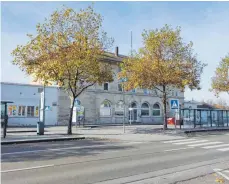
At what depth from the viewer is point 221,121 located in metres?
37.2

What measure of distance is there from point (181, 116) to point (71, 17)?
1813cm

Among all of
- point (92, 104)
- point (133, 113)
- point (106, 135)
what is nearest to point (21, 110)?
point (92, 104)

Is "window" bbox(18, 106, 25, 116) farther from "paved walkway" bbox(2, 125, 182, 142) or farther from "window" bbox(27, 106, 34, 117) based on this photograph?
"paved walkway" bbox(2, 125, 182, 142)

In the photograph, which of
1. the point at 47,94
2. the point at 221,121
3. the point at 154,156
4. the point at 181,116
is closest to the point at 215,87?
the point at 221,121

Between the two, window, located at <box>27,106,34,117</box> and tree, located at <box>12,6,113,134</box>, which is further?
window, located at <box>27,106,34,117</box>

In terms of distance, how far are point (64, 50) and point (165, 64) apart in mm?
9722

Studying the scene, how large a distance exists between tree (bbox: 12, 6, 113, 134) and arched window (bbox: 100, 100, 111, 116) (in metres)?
27.3

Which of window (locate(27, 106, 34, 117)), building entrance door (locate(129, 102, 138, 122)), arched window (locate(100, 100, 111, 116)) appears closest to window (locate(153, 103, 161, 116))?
building entrance door (locate(129, 102, 138, 122))

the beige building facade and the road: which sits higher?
the beige building facade

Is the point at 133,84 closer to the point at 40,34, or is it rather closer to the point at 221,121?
the point at 40,34

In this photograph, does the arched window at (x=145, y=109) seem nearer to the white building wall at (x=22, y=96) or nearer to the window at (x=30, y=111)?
the white building wall at (x=22, y=96)

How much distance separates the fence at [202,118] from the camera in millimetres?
33416

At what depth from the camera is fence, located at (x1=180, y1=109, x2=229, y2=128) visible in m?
33.4

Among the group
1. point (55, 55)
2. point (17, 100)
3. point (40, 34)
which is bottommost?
point (17, 100)
